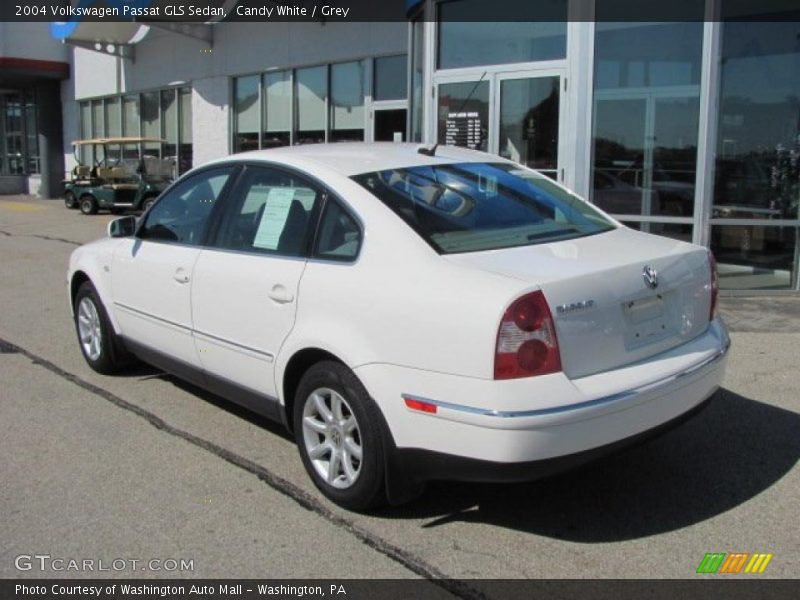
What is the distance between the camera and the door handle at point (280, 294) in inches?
150

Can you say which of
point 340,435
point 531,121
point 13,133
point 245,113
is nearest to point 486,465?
point 340,435

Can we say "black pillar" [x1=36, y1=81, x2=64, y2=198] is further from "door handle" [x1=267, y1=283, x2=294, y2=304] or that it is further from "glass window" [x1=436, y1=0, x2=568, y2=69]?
"door handle" [x1=267, y1=283, x2=294, y2=304]

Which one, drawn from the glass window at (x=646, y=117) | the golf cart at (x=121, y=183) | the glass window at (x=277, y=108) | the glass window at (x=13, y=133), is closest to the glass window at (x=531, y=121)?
the glass window at (x=646, y=117)

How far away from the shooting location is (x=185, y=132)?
69.2 feet

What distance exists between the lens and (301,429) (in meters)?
3.86

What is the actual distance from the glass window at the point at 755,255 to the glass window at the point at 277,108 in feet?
35.7

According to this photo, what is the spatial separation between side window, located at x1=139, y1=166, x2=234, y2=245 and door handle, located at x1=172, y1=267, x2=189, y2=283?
0.17 m

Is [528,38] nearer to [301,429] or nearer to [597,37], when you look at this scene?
[597,37]

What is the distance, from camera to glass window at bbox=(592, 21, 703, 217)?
876cm

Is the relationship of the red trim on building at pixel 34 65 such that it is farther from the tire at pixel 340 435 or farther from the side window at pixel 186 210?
the tire at pixel 340 435

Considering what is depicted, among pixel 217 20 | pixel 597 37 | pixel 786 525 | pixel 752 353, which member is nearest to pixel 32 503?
pixel 786 525

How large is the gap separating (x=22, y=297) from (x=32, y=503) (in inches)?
236

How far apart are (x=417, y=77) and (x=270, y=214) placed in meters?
7.58

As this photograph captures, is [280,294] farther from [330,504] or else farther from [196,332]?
[330,504]
